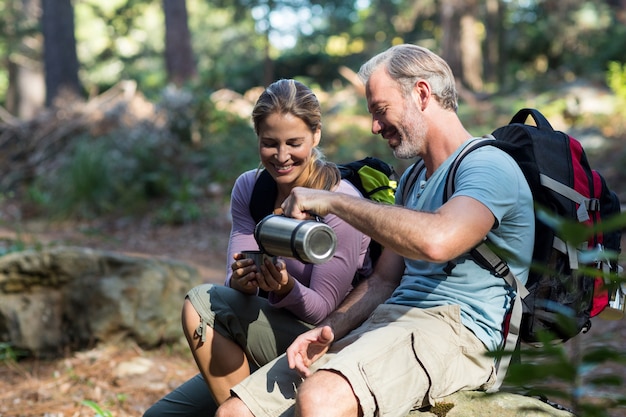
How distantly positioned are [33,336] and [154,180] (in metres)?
6.13

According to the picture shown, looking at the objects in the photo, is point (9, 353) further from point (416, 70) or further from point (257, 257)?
point (416, 70)

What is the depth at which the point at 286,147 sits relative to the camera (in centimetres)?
291

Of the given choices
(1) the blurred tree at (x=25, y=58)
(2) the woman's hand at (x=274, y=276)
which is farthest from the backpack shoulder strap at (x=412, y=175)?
(1) the blurred tree at (x=25, y=58)

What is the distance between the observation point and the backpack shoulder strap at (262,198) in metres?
3.02

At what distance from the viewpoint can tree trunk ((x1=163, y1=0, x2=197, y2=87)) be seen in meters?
15.6

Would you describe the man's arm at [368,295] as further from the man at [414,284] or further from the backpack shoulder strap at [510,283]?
the backpack shoulder strap at [510,283]

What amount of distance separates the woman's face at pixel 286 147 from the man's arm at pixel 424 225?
0.52 meters

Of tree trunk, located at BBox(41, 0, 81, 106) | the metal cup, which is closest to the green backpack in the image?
the metal cup

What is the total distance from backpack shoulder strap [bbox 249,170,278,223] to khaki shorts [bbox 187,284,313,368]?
357 mm

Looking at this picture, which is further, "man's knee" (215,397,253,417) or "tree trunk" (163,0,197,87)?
"tree trunk" (163,0,197,87)

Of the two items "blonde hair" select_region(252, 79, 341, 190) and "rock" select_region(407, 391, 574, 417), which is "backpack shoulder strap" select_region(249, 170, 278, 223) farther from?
"rock" select_region(407, 391, 574, 417)

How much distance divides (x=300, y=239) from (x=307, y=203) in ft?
0.67

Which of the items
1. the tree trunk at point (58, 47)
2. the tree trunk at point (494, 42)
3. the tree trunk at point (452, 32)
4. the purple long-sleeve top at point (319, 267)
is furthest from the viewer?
the tree trunk at point (494, 42)

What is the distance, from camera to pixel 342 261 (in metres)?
2.84
